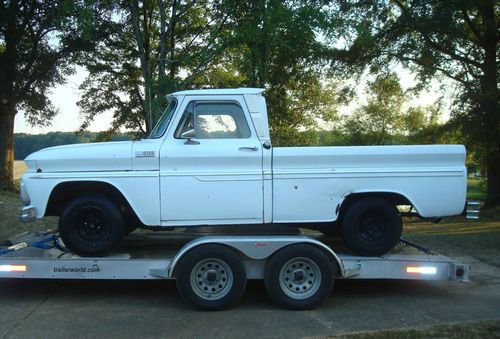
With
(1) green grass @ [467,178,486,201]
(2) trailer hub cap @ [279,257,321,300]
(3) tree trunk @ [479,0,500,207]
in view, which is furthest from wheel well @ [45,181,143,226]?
(1) green grass @ [467,178,486,201]

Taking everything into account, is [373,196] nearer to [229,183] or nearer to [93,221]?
[229,183]

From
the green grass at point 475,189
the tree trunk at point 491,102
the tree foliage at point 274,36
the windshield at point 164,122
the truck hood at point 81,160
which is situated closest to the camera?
the truck hood at point 81,160

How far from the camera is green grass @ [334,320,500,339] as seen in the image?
5137mm

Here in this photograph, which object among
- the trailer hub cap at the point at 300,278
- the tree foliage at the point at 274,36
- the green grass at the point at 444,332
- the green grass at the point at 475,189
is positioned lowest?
the green grass at the point at 475,189

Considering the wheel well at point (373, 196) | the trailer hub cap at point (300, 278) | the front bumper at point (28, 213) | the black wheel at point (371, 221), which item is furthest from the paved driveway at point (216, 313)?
the wheel well at point (373, 196)

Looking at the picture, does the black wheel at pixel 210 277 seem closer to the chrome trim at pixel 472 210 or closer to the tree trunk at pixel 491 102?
the chrome trim at pixel 472 210

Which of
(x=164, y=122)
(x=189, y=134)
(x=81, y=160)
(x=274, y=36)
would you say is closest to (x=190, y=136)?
(x=189, y=134)

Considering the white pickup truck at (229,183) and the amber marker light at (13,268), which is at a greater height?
the white pickup truck at (229,183)

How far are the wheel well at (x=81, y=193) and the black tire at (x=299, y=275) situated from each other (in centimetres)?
178

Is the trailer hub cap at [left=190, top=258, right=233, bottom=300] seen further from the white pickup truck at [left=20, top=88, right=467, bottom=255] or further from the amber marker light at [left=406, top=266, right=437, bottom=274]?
the amber marker light at [left=406, top=266, right=437, bottom=274]

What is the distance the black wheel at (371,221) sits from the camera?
6.43 meters

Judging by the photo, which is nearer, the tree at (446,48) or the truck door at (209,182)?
the truck door at (209,182)

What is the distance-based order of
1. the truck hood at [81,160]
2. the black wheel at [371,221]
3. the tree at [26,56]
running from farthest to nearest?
the tree at [26,56]
the black wheel at [371,221]
the truck hood at [81,160]

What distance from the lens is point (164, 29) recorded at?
1748 centimetres
